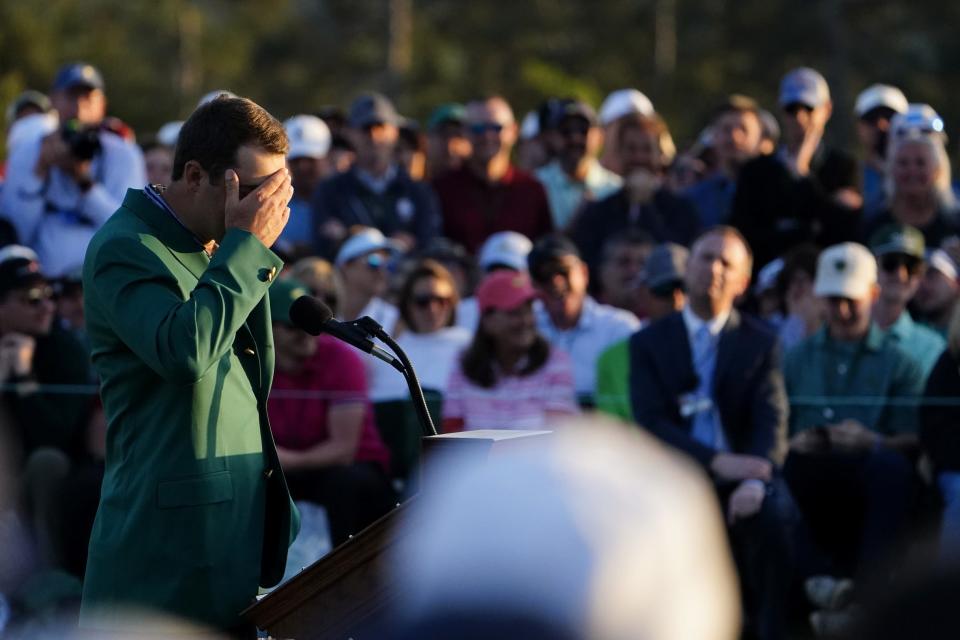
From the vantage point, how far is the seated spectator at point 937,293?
Result: 27.8ft

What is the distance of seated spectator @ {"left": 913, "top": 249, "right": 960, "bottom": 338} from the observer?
27.8 ft

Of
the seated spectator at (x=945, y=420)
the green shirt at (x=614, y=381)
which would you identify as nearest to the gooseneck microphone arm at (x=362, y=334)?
the seated spectator at (x=945, y=420)

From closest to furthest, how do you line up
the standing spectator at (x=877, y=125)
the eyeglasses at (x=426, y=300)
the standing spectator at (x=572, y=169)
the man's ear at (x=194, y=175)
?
the man's ear at (x=194, y=175) → the eyeglasses at (x=426, y=300) → the standing spectator at (x=877, y=125) → the standing spectator at (x=572, y=169)

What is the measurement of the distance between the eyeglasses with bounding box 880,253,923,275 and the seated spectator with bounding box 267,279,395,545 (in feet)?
8.58

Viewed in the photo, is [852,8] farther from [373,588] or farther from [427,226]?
[373,588]

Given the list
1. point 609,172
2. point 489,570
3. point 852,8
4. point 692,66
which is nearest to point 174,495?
point 489,570

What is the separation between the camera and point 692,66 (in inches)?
1264

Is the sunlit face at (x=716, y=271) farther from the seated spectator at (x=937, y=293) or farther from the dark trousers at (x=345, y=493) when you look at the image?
the dark trousers at (x=345, y=493)

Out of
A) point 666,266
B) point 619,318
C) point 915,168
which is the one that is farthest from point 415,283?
point 915,168

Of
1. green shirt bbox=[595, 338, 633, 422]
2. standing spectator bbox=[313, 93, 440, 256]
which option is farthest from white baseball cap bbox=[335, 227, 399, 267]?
green shirt bbox=[595, 338, 633, 422]

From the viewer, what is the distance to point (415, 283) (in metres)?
8.40

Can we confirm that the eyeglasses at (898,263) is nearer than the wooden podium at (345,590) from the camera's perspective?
No

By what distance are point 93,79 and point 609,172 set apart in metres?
3.29

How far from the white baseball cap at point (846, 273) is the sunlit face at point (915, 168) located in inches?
41.6
